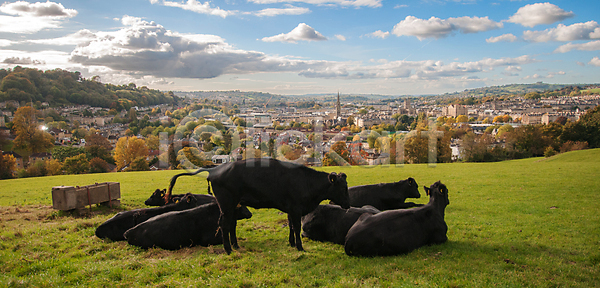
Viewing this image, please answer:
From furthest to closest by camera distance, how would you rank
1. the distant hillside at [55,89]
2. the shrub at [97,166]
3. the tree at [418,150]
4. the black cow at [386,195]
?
the distant hillside at [55,89]
the shrub at [97,166]
the tree at [418,150]
the black cow at [386,195]

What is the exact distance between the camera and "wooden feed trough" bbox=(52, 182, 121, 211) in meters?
11.0

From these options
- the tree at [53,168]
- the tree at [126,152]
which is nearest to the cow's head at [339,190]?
the tree at [53,168]

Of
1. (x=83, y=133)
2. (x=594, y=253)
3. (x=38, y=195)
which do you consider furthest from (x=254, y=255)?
(x=83, y=133)

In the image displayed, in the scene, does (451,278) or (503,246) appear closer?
(451,278)

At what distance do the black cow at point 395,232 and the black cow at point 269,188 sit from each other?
3.82ft

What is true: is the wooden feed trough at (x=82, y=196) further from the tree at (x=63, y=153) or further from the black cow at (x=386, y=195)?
the tree at (x=63, y=153)

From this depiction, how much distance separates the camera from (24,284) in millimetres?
5445

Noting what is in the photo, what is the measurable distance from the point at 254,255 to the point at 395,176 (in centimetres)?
1669

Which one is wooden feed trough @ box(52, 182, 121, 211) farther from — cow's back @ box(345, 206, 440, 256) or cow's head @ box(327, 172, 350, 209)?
cow's back @ box(345, 206, 440, 256)

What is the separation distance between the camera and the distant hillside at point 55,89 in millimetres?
130875

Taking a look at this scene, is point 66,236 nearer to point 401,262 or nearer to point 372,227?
point 372,227

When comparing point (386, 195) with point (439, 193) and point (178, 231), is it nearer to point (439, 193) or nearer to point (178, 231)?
point (439, 193)

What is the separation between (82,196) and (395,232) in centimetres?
1097

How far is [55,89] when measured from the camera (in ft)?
492
